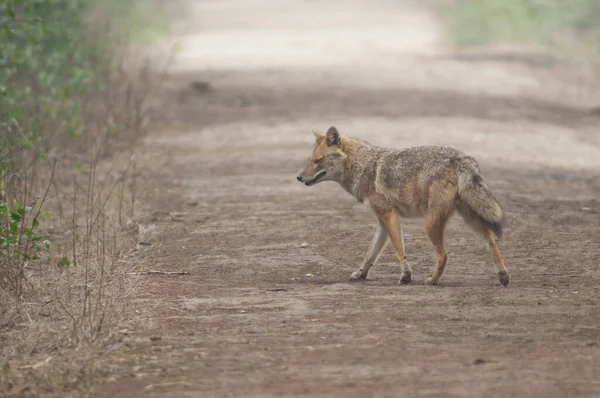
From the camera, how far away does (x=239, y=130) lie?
18.0 m

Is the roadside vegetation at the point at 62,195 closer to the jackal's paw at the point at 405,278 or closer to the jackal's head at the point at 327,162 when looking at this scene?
the jackal's head at the point at 327,162

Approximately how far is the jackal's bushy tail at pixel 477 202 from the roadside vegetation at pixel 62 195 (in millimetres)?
2551

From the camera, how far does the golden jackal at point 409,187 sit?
8.53m

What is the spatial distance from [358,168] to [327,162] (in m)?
0.29

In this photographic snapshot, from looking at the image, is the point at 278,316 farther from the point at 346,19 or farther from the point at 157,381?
the point at 346,19

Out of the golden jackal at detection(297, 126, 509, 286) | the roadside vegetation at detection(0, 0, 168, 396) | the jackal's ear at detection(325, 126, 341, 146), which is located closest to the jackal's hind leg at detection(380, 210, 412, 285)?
the golden jackal at detection(297, 126, 509, 286)

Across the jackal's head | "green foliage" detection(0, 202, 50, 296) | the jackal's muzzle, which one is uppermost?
the jackal's head

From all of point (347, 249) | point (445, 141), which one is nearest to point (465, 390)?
point (347, 249)

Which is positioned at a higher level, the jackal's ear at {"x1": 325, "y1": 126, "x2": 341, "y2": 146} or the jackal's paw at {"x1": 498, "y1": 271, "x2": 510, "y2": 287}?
the jackal's ear at {"x1": 325, "y1": 126, "x2": 341, "y2": 146}

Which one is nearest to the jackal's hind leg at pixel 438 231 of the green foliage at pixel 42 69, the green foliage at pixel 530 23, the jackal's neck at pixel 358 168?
the jackal's neck at pixel 358 168

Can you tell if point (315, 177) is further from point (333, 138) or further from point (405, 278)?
point (405, 278)

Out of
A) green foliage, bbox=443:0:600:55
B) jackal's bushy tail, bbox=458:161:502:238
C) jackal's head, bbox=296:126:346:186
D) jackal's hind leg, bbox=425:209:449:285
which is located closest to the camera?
jackal's bushy tail, bbox=458:161:502:238

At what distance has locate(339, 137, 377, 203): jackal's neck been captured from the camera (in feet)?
30.4

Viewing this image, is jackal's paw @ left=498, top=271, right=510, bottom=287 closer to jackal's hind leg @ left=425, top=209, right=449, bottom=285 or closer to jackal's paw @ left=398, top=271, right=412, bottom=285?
jackal's hind leg @ left=425, top=209, right=449, bottom=285
